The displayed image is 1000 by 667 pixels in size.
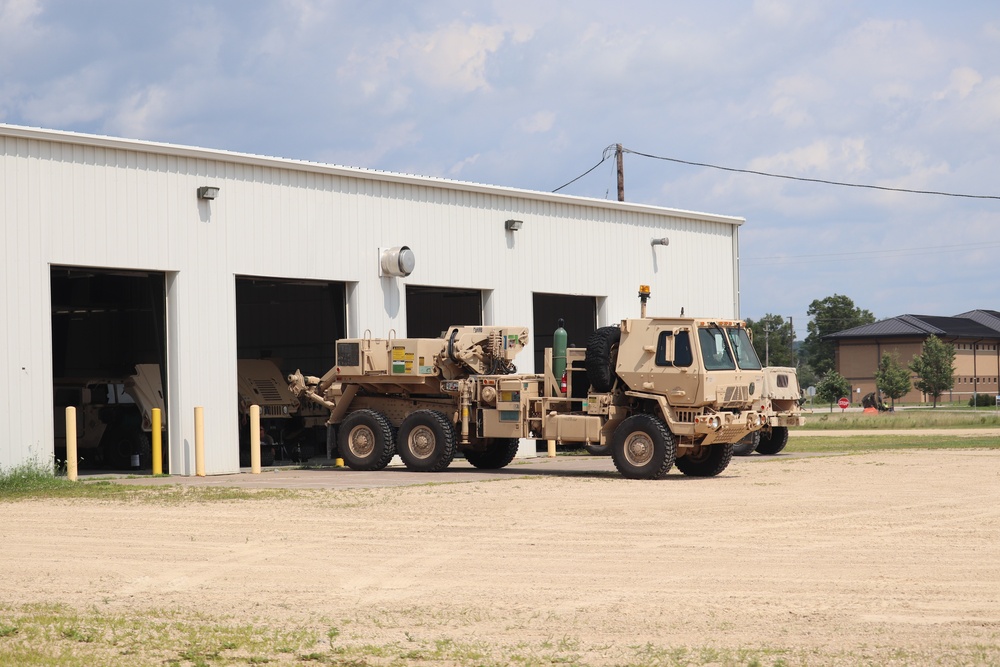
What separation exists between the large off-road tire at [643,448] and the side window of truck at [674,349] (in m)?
0.88

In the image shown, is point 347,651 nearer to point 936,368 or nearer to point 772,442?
point 772,442

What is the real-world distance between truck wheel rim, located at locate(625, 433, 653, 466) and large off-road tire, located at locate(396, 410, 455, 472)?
3206 mm

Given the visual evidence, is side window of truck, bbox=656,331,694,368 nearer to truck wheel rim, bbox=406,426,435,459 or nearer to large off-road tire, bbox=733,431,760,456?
truck wheel rim, bbox=406,426,435,459

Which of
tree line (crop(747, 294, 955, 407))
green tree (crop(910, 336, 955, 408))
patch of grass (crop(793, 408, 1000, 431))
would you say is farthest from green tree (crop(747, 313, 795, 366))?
patch of grass (crop(793, 408, 1000, 431))

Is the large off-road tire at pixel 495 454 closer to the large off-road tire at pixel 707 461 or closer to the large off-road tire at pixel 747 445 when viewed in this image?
the large off-road tire at pixel 707 461

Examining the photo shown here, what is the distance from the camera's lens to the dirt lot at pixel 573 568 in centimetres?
817

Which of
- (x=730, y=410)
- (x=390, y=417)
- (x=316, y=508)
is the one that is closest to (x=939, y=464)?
(x=730, y=410)

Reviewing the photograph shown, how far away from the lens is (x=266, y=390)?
27766mm

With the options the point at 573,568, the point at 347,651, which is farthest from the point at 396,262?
the point at 347,651

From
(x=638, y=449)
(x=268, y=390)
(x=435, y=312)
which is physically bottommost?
(x=638, y=449)

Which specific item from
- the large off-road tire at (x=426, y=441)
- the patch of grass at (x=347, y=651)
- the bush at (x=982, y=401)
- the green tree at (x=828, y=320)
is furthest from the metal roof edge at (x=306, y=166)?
the green tree at (x=828, y=320)

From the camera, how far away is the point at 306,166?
24.7 m

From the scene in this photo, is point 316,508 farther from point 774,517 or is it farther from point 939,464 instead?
point 939,464

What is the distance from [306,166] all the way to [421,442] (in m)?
5.84
